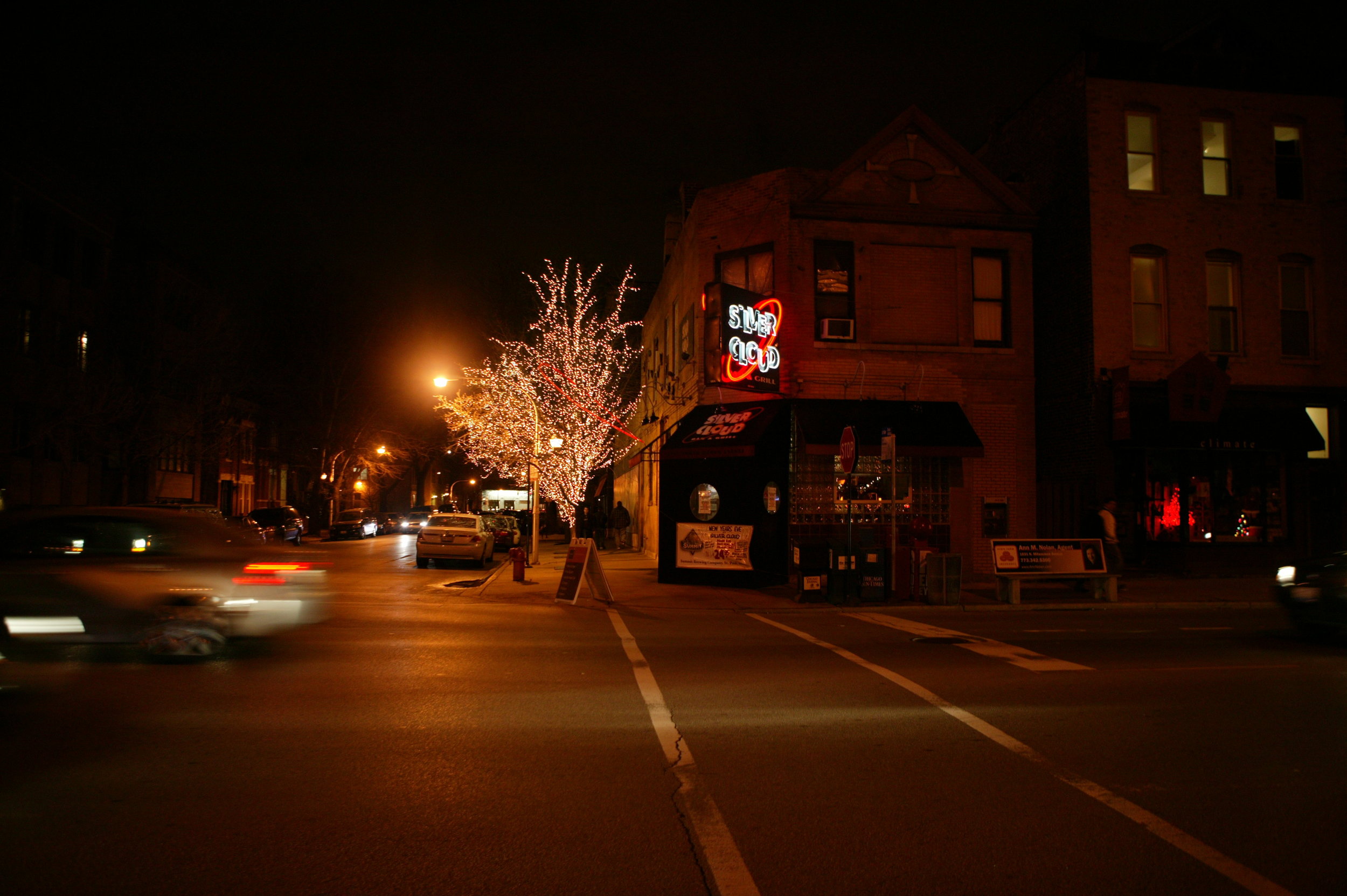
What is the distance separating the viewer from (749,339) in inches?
744

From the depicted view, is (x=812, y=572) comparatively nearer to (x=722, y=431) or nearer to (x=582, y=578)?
(x=722, y=431)

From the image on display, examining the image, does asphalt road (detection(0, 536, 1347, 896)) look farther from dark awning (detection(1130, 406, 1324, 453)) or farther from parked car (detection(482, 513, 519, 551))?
parked car (detection(482, 513, 519, 551))

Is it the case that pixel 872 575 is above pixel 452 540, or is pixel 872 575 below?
below

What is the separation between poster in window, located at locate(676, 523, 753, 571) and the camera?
19375 mm

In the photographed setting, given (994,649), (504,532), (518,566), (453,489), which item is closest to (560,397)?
(504,532)

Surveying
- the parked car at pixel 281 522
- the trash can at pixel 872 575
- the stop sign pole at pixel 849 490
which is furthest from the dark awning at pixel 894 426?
the parked car at pixel 281 522

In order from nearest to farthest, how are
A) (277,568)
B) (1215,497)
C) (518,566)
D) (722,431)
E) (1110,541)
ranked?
1. (277,568)
2. (1110,541)
3. (722,431)
4. (518,566)
5. (1215,497)

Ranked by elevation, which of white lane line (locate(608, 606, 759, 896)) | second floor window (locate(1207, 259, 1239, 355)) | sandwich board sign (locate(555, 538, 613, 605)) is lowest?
white lane line (locate(608, 606, 759, 896))

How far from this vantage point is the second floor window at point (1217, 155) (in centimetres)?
2148

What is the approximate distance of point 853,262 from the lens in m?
20.6

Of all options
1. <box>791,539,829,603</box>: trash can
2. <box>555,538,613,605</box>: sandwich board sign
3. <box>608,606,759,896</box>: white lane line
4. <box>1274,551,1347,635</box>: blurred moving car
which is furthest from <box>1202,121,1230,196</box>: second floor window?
<box>608,606,759,896</box>: white lane line

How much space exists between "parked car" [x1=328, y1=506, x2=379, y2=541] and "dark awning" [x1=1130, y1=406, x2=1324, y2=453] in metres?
38.5

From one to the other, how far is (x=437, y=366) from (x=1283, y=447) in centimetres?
2211

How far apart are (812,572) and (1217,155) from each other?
14296 millimetres
